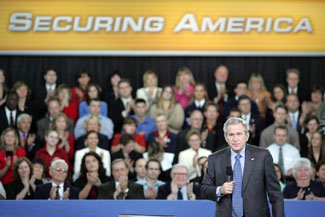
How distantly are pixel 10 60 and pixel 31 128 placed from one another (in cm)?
195

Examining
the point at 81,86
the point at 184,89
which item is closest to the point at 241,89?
the point at 184,89

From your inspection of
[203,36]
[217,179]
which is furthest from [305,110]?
[217,179]

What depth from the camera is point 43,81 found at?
34.6 feet

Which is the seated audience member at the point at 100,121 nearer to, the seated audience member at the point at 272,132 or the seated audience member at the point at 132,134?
the seated audience member at the point at 132,134

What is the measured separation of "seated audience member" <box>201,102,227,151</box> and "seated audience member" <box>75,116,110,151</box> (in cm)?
127

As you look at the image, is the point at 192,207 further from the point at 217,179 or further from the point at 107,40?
the point at 107,40

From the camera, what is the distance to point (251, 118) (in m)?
9.00

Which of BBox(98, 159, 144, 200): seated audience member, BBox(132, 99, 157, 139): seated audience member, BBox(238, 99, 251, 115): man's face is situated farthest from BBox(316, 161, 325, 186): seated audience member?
BBox(132, 99, 157, 139): seated audience member

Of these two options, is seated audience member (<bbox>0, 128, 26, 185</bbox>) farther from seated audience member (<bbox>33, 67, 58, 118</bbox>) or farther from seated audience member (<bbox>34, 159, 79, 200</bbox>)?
seated audience member (<bbox>33, 67, 58, 118</bbox>)

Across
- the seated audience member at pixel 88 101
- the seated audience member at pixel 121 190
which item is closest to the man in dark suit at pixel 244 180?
the seated audience member at pixel 121 190

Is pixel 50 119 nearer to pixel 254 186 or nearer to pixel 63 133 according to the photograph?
pixel 63 133

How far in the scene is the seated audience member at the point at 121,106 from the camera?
9.38 m

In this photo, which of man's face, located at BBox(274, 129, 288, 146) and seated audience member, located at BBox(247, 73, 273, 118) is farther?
seated audience member, located at BBox(247, 73, 273, 118)

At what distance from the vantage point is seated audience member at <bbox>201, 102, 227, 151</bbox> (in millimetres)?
8539
